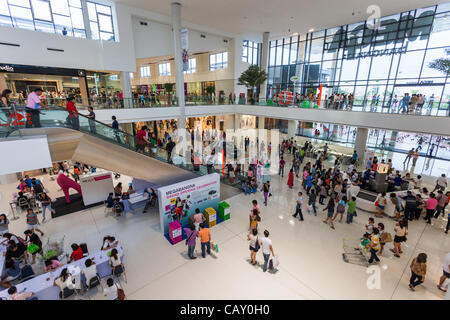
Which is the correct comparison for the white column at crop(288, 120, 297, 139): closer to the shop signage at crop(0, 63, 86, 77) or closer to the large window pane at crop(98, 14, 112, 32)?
the large window pane at crop(98, 14, 112, 32)

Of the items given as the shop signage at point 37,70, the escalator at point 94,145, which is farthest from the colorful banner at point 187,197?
the shop signage at point 37,70

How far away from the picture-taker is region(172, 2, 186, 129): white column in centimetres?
1586

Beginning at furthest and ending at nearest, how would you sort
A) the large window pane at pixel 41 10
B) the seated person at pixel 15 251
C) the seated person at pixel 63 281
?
the large window pane at pixel 41 10
the seated person at pixel 15 251
the seated person at pixel 63 281

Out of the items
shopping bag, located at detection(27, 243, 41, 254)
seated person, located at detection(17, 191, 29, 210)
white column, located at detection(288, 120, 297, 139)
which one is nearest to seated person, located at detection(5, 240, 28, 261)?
shopping bag, located at detection(27, 243, 41, 254)

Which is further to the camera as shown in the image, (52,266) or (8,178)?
(8,178)

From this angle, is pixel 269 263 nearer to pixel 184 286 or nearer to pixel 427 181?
pixel 184 286

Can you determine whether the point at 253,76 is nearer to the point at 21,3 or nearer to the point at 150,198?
the point at 150,198

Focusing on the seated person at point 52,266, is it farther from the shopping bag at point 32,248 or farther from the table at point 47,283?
the shopping bag at point 32,248

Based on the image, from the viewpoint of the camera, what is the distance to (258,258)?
7.04 m

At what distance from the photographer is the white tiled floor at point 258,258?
19.1 ft

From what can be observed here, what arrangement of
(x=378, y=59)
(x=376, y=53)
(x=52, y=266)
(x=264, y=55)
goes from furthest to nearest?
(x=264, y=55) < (x=376, y=53) < (x=378, y=59) < (x=52, y=266)

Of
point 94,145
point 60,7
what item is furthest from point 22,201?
point 60,7

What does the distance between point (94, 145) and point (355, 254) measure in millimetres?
9881

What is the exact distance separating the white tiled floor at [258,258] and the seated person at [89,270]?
0.57 meters
